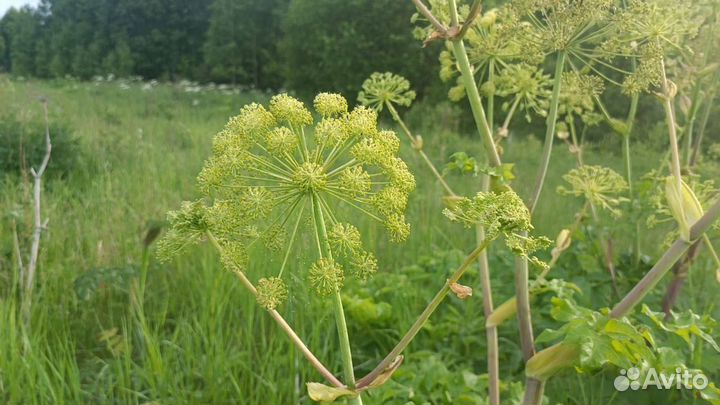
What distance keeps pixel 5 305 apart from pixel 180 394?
0.93 metres

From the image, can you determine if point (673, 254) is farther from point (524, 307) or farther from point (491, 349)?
point (491, 349)

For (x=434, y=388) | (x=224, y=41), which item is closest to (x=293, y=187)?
(x=434, y=388)

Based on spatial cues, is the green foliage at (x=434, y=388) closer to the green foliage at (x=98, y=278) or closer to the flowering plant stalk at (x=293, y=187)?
the flowering plant stalk at (x=293, y=187)

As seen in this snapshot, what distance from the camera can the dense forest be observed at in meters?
16.7

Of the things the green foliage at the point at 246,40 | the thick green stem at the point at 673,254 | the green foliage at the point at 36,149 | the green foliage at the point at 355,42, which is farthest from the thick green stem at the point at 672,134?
the green foliage at the point at 246,40

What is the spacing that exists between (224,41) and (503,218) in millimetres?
27656

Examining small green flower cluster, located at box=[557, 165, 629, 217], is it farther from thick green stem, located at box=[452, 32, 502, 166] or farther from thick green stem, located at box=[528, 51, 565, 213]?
thick green stem, located at box=[452, 32, 502, 166]

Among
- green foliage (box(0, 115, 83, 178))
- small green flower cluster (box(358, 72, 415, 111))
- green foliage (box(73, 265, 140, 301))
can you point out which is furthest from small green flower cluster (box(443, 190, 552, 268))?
green foliage (box(0, 115, 83, 178))

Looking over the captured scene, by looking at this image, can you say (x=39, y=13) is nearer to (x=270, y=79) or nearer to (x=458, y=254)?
(x=270, y=79)

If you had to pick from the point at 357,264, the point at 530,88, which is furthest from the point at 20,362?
the point at 530,88

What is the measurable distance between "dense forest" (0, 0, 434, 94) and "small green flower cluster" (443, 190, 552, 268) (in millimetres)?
15240

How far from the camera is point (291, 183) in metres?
1.10

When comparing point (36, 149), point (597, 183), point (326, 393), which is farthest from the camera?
point (36, 149)

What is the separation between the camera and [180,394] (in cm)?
246
